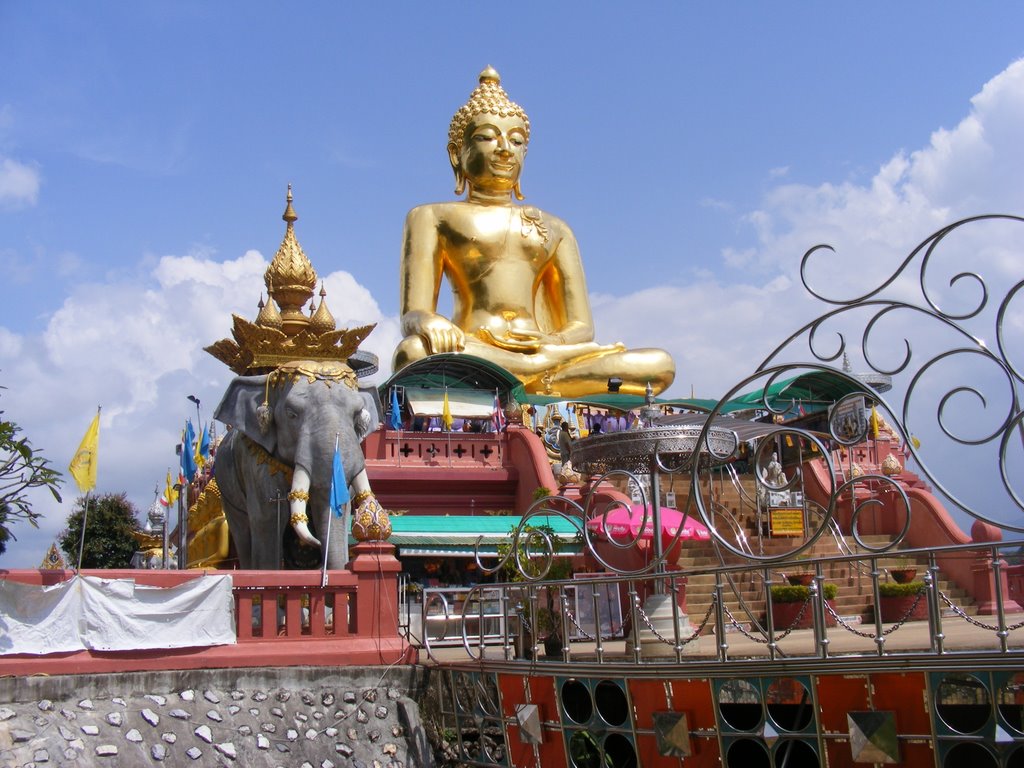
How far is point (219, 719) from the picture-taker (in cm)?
918

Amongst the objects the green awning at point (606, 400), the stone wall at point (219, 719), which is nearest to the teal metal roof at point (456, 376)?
the green awning at point (606, 400)

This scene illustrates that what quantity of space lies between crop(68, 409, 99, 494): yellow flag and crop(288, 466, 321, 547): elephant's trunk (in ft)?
6.93

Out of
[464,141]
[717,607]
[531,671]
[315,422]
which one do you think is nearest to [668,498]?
[315,422]

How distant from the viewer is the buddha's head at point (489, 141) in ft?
87.7

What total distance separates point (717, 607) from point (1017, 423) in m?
2.15

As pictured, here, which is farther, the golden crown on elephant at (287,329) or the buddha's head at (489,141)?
the buddha's head at (489,141)

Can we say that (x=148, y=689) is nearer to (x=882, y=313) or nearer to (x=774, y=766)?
(x=774, y=766)

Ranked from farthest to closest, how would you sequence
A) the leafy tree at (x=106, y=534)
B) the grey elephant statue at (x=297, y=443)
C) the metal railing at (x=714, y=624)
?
the leafy tree at (x=106, y=534)
the grey elephant statue at (x=297, y=443)
the metal railing at (x=714, y=624)

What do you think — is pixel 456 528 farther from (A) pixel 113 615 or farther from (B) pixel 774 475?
(A) pixel 113 615

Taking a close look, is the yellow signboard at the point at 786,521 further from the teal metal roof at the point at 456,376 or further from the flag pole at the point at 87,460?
the flag pole at the point at 87,460

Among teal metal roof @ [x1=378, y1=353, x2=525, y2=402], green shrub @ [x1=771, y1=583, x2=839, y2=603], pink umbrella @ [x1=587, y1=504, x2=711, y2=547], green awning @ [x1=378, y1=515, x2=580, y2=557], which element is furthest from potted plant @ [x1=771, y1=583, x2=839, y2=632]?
teal metal roof @ [x1=378, y1=353, x2=525, y2=402]

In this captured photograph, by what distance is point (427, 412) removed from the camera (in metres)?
23.2

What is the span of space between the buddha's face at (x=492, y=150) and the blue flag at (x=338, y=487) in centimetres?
1634

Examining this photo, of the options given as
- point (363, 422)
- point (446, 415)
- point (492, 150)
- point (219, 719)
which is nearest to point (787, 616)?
point (363, 422)
